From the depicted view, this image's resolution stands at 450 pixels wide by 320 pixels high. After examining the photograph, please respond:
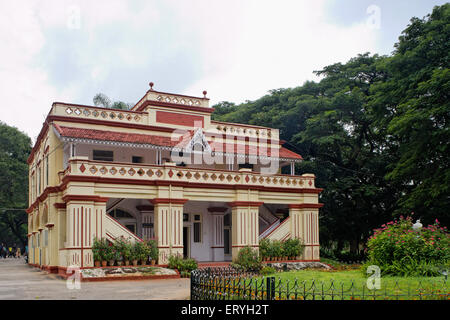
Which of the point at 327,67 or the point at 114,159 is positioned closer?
the point at 114,159

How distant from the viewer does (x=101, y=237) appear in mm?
22500

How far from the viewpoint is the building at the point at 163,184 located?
2290 cm

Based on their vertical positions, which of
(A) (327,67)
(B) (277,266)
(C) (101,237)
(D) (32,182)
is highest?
(A) (327,67)

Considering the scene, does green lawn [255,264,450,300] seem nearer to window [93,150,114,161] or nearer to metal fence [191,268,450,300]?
metal fence [191,268,450,300]

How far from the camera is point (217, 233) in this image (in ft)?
94.2

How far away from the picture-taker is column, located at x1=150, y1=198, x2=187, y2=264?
23.8 m

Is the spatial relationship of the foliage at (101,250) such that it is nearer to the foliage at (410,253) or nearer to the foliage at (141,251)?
the foliage at (141,251)

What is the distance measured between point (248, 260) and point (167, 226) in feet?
14.3

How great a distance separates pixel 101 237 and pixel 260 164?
1144 cm

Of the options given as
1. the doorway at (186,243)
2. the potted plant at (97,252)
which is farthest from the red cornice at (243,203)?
the potted plant at (97,252)

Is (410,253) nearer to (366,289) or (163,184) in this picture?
(366,289)

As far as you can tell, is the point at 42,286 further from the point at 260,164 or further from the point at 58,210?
the point at 260,164

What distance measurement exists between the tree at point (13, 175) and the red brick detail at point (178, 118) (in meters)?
25.7
